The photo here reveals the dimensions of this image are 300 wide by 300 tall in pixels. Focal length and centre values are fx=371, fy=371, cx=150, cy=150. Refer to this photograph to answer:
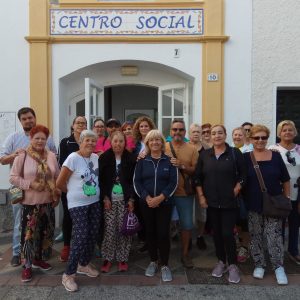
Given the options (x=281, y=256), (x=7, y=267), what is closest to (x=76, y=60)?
(x=7, y=267)

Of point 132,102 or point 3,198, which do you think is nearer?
point 3,198

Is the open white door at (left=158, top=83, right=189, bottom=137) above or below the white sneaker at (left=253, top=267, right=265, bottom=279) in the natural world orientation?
above

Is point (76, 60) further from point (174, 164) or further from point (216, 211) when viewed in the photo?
point (216, 211)

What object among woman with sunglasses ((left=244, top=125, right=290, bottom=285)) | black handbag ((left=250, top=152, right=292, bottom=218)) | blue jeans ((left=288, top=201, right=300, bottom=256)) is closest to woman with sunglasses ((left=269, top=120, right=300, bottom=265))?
blue jeans ((left=288, top=201, right=300, bottom=256))

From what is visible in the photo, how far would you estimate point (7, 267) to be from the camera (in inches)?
178

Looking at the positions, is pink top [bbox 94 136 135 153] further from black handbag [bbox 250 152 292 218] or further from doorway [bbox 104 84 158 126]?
doorway [bbox 104 84 158 126]

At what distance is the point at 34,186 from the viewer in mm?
3951

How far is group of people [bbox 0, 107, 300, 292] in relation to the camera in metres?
3.94

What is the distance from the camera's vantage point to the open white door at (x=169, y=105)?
673cm

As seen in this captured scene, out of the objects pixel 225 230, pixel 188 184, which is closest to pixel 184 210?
pixel 188 184

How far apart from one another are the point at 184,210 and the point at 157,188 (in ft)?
1.78

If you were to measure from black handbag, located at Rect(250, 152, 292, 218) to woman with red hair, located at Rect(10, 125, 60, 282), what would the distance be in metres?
2.24

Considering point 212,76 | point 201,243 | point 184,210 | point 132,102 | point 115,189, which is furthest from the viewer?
point 132,102

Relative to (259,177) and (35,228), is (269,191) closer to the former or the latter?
(259,177)
